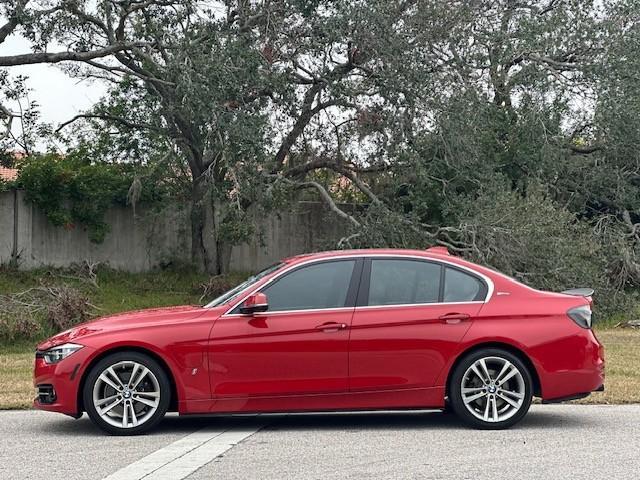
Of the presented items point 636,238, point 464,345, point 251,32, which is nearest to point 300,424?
point 464,345

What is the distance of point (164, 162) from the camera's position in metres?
22.3

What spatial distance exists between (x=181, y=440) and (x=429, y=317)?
2.32m

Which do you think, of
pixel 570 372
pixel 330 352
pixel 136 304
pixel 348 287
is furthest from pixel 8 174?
pixel 570 372

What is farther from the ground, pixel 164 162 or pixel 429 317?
pixel 164 162

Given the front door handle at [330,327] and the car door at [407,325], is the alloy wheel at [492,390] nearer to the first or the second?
the car door at [407,325]

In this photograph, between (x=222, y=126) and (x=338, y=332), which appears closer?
(x=338, y=332)

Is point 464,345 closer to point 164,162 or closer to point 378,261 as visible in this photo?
point 378,261

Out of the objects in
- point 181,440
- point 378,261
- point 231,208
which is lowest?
point 181,440

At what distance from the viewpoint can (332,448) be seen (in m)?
7.84

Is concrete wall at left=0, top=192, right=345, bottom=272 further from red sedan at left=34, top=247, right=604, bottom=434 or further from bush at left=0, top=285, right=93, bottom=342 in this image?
red sedan at left=34, top=247, right=604, bottom=434

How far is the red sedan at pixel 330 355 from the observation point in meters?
8.42

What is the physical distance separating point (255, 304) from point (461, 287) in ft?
6.02

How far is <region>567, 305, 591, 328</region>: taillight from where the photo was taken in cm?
→ 870

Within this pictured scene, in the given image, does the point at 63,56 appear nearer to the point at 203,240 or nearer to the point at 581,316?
the point at 203,240
